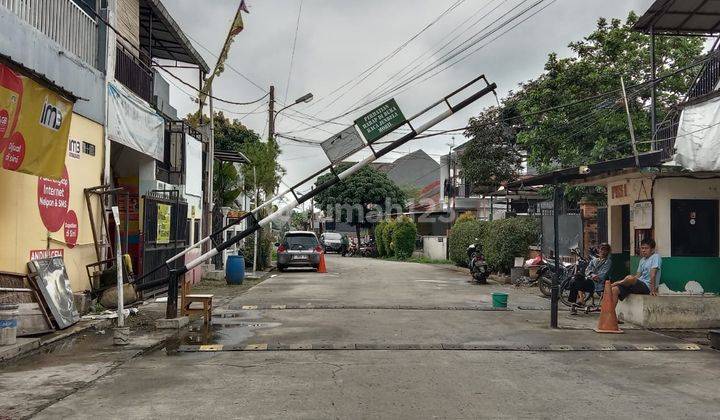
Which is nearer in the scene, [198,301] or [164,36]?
[198,301]

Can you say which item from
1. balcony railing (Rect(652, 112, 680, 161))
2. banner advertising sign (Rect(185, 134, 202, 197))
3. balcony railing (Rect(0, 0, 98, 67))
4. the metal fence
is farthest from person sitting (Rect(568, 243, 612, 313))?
banner advertising sign (Rect(185, 134, 202, 197))

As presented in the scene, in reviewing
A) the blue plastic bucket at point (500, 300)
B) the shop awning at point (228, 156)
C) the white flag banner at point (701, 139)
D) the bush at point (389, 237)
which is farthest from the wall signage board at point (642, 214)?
the bush at point (389, 237)

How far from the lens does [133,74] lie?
49.5 feet

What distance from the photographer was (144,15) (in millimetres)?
16656

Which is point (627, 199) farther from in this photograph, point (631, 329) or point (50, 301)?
point (50, 301)

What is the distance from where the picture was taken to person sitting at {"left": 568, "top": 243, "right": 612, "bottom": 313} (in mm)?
12773

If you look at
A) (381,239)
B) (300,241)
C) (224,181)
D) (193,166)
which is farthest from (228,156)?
(381,239)

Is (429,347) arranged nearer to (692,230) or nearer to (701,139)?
(701,139)

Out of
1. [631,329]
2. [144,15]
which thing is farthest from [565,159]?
[144,15]

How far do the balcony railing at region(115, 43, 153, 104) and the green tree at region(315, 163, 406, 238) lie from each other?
32796 mm

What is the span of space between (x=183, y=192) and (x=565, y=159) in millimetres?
13281

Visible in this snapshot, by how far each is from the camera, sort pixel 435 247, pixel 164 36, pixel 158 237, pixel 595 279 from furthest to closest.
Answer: pixel 435 247
pixel 164 36
pixel 158 237
pixel 595 279

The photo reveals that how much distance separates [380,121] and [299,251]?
14635 millimetres

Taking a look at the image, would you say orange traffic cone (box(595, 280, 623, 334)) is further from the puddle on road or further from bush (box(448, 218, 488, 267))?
bush (box(448, 218, 488, 267))
